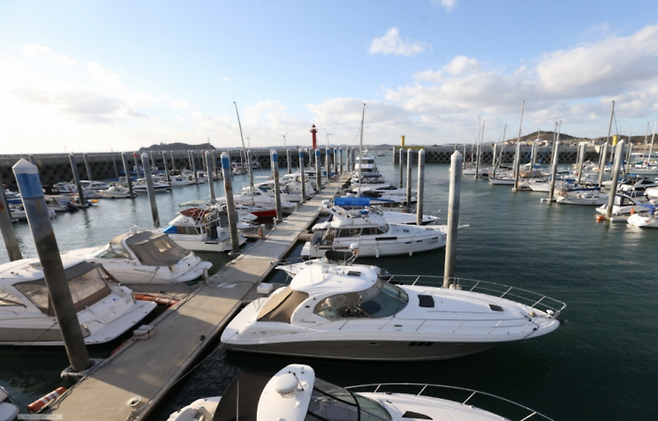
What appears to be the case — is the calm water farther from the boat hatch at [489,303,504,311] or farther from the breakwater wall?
the breakwater wall

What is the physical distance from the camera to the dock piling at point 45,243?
6582 millimetres

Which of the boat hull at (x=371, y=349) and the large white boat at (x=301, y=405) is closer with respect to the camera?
the large white boat at (x=301, y=405)

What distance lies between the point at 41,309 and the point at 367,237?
13112 millimetres

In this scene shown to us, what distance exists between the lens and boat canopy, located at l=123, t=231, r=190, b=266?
1287cm

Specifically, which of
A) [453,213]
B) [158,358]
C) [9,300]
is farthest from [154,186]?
[453,213]

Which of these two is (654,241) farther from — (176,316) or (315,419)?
A: (176,316)

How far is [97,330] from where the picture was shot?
905 cm

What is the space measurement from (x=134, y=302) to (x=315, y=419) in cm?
920

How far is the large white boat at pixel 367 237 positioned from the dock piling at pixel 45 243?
10.2 metres

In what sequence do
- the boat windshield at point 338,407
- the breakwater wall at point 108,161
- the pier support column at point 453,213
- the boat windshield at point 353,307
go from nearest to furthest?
1. the boat windshield at point 338,407
2. the boat windshield at point 353,307
3. the pier support column at point 453,213
4. the breakwater wall at point 108,161

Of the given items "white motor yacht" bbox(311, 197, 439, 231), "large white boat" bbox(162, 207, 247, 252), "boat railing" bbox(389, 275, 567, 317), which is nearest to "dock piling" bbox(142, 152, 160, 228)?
"large white boat" bbox(162, 207, 247, 252)

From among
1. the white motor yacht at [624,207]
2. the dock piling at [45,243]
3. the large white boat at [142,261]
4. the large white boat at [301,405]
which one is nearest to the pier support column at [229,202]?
the large white boat at [142,261]

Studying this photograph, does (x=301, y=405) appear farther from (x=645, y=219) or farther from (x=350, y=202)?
(x=645, y=219)

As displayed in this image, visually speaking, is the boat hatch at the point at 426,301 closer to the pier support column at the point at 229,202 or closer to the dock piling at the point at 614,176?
the pier support column at the point at 229,202
